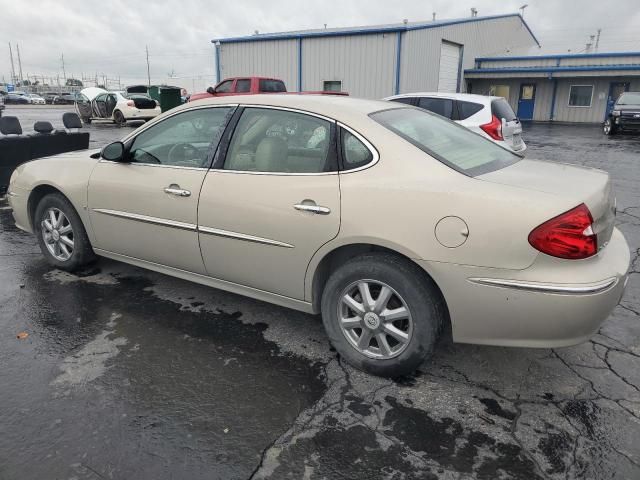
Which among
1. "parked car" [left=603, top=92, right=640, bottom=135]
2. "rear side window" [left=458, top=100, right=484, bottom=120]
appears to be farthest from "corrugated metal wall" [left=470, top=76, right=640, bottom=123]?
"rear side window" [left=458, top=100, right=484, bottom=120]

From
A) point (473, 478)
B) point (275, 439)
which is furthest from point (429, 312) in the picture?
point (275, 439)

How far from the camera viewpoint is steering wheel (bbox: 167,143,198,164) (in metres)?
3.62

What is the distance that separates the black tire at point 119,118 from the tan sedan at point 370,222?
1995 cm

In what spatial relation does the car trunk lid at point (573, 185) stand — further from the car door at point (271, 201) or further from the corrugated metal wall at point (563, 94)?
the corrugated metal wall at point (563, 94)

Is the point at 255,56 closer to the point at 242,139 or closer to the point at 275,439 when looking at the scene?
the point at 242,139

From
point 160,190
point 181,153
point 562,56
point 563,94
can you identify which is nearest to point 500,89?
point 563,94

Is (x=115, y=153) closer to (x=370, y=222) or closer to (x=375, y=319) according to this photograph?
(x=370, y=222)

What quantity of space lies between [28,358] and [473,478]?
8.83 feet

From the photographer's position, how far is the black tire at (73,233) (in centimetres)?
432

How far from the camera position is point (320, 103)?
10.5ft

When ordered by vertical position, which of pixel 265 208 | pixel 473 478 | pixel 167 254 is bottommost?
pixel 473 478

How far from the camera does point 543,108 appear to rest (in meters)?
30.1

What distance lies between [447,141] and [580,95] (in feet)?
100.0

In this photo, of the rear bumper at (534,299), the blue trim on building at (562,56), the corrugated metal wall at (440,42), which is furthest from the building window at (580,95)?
the rear bumper at (534,299)
